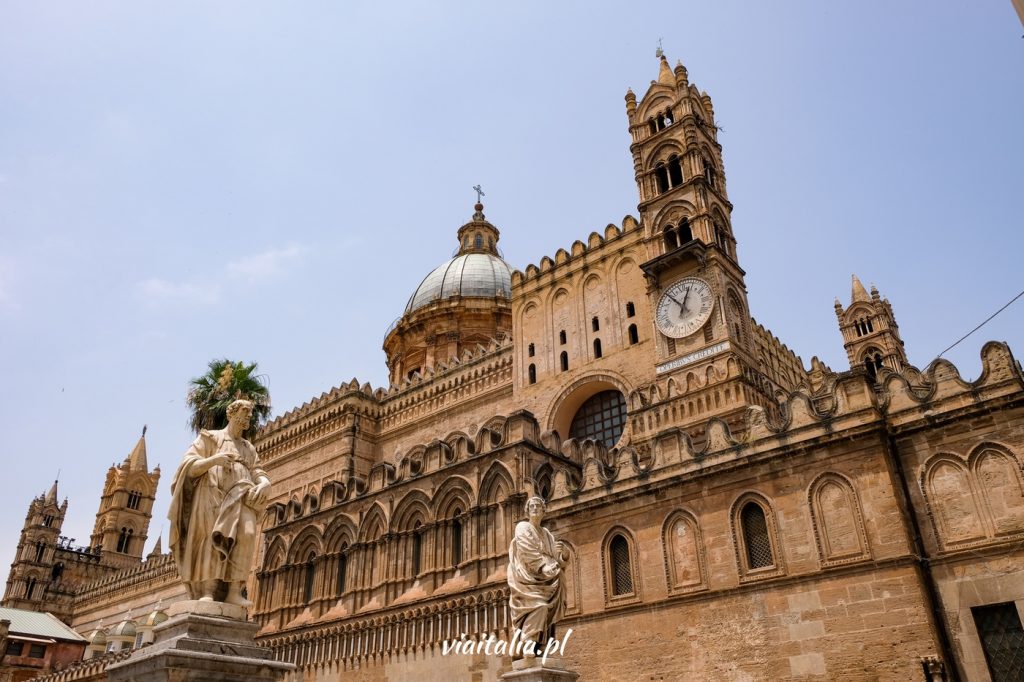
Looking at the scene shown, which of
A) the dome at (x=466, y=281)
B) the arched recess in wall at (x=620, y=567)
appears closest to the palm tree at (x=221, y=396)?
the arched recess in wall at (x=620, y=567)

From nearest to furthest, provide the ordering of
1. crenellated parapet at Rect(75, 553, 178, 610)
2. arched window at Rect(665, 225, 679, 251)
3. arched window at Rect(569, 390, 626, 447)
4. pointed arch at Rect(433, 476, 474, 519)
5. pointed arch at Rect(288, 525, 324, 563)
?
pointed arch at Rect(433, 476, 474, 519) < pointed arch at Rect(288, 525, 324, 563) < arched window at Rect(569, 390, 626, 447) < arched window at Rect(665, 225, 679, 251) < crenellated parapet at Rect(75, 553, 178, 610)

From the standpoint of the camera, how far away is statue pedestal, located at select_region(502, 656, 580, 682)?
10461 mm

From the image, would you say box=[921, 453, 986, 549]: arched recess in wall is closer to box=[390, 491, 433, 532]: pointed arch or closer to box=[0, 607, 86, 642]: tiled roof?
box=[390, 491, 433, 532]: pointed arch

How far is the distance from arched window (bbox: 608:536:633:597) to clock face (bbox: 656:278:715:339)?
12.4 meters

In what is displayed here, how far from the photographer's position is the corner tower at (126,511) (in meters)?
78.9

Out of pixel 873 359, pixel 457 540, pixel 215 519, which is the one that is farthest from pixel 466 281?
pixel 215 519

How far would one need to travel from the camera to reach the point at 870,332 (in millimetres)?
53469

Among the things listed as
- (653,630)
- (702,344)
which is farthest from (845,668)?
(702,344)

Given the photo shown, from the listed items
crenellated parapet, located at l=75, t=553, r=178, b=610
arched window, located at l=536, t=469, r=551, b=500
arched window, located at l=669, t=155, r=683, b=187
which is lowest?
arched window, located at l=536, t=469, r=551, b=500

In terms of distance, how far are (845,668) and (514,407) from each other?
2133 centimetres

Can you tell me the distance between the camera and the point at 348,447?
1559 inches

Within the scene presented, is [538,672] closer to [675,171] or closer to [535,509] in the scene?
[535,509]

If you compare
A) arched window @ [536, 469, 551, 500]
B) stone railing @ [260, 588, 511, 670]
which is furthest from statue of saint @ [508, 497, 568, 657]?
arched window @ [536, 469, 551, 500]

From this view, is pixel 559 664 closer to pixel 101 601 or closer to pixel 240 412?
pixel 240 412
